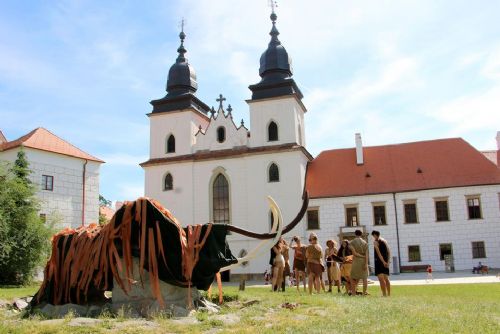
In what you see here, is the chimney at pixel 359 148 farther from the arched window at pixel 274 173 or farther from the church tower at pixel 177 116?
the church tower at pixel 177 116

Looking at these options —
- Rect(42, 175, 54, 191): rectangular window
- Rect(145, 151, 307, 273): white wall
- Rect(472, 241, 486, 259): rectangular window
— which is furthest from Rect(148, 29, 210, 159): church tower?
Rect(472, 241, 486, 259): rectangular window

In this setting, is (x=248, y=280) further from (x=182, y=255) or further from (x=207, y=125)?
(x=182, y=255)

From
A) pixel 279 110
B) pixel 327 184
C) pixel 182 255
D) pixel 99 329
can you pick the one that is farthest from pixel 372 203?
pixel 99 329

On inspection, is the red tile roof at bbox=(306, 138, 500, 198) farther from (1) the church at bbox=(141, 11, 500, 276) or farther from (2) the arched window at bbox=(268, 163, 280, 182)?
(2) the arched window at bbox=(268, 163, 280, 182)

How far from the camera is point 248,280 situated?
3262 centimetres

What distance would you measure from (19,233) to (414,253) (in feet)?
74.1

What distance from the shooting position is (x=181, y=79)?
3916 cm

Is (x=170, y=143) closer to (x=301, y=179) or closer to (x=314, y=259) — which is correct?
(x=301, y=179)

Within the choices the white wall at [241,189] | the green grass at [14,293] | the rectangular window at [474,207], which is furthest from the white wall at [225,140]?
the green grass at [14,293]

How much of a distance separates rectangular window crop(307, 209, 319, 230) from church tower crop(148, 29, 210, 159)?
9644mm

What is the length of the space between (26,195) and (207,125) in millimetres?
18135

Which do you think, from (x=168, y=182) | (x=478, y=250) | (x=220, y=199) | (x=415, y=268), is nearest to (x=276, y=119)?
(x=220, y=199)

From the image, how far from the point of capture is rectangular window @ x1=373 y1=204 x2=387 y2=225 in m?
33.6

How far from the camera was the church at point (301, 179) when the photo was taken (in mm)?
32500
